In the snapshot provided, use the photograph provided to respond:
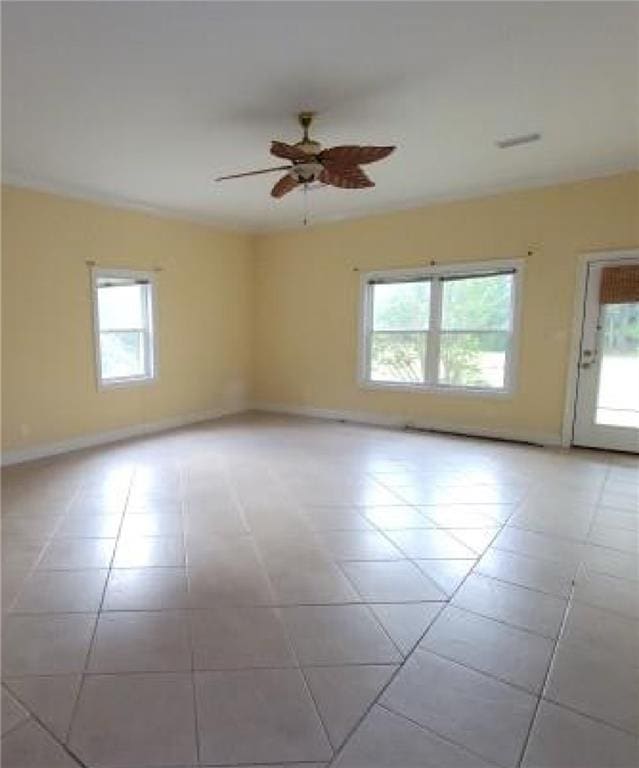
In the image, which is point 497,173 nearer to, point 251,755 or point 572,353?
point 572,353

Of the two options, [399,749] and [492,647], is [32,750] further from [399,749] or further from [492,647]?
[492,647]

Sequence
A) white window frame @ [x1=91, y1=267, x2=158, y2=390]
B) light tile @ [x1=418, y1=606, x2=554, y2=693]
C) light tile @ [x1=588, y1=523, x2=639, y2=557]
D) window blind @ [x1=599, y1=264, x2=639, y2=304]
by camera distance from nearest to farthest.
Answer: light tile @ [x1=418, y1=606, x2=554, y2=693]
light tile @ [x1=588, y1=523, x2=639, y2=557]
window blind @ [x1=599, y1=264, x2=639, y2=304]
white window frame @ [x1=91, y1=267, x2=158, y2=390]

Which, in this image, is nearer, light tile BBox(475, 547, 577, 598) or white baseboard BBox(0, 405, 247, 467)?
light tile BBox(475, 547, 577, 598)

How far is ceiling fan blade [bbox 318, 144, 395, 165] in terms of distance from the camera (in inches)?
112

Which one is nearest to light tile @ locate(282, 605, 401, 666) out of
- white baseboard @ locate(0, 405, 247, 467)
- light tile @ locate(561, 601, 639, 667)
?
light tile @ locate(561, 601, 639, 667)

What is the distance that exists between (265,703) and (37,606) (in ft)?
4.00

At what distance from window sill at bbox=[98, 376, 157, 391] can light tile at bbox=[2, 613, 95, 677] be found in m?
3.47

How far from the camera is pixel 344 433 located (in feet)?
18.7

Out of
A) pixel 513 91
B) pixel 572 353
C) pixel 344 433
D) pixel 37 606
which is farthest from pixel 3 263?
pixel 572 353

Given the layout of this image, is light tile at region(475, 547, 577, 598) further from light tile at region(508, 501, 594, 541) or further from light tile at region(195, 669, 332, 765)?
light tile at region(195, 669, 332, 765)

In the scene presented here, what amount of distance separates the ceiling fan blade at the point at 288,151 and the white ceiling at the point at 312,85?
0.31 metres

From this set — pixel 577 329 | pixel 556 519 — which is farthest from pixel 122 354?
pixel 577 329

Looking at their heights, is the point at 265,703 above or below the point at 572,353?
below

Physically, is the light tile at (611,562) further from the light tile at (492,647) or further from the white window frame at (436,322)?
the white window frame at (436,322)
